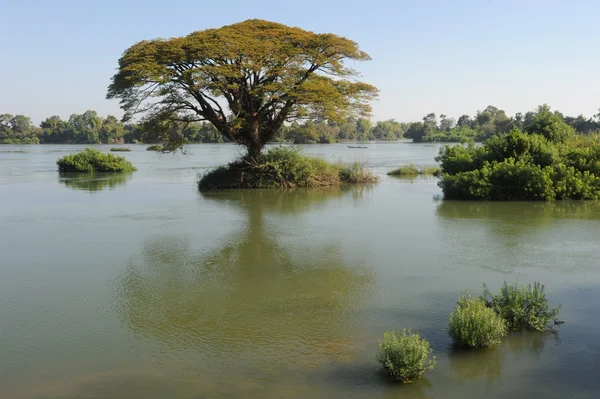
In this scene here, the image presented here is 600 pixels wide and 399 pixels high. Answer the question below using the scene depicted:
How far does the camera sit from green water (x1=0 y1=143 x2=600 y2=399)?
571 cm

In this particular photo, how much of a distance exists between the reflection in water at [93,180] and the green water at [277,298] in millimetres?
9006

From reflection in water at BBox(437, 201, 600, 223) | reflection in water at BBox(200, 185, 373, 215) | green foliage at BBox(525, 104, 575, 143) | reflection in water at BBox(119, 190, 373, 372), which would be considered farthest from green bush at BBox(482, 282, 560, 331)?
green foliage at BBox(525, 104, 575, 143)

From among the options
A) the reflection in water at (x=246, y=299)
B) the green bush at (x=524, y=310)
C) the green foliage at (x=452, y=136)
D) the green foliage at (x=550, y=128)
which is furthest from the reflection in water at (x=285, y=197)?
the green foliage at (x=452, y=136)

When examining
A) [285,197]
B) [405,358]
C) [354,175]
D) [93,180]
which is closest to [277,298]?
[405,358]

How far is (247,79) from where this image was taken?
24.1m

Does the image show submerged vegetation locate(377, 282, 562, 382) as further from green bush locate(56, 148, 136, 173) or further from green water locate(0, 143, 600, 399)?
green bush locate(56, 148, 136, 173)

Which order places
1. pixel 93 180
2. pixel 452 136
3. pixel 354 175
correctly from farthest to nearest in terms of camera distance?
pixel 452 136 < pixel 93 180 < pixel 354 175

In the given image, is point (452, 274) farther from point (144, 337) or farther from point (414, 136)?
point (414, 136)

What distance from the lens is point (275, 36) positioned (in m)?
23.2

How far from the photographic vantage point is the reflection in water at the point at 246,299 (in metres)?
6.58

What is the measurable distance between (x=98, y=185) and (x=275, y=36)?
41.2 ft

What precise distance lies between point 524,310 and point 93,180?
93.9ft

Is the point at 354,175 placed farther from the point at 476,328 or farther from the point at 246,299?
the point at 476,328

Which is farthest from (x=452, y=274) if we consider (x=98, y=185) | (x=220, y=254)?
(x=98, y=185)
